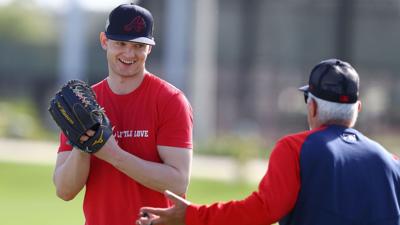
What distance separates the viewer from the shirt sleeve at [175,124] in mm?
5074

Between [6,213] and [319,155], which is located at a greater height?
[319,155]

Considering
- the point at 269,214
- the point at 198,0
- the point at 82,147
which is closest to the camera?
the point at 269,214

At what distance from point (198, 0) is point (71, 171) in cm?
3042

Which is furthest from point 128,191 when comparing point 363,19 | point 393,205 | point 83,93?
point 363,19

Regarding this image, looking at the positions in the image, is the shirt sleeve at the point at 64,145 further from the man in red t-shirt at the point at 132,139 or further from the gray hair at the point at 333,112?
the gray hair at the point at 333,112

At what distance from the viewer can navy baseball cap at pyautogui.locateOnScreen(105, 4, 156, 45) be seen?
16.8 ft

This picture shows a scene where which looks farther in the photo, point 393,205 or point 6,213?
point 6,213

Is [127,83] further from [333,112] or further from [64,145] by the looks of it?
[333,112]

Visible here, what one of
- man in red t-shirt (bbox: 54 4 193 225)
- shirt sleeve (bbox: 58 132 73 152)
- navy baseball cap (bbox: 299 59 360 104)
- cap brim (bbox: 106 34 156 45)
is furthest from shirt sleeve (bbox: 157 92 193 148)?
navy baseball cap (bbox: 299 59 360 104)

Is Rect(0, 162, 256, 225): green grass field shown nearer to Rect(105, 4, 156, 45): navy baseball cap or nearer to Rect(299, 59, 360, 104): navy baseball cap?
Rect(105, 4, 156, 45): navy baseball cap

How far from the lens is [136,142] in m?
5.10

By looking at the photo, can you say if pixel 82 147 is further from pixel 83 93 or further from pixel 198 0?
pixel 198 0

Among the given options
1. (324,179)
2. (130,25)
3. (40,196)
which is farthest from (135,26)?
(40,196)

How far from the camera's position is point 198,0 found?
35.2 meters
